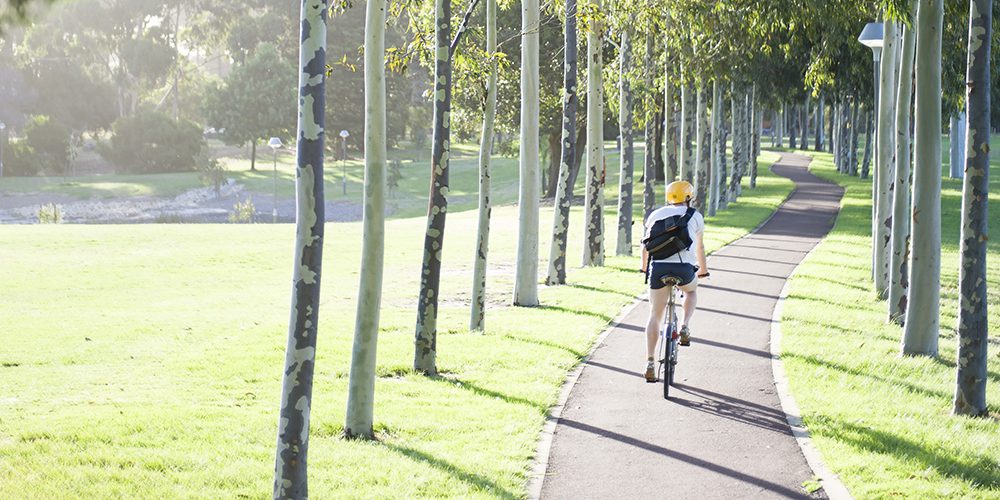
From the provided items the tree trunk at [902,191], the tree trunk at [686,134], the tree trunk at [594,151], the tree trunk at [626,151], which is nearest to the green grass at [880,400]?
the tree trunk at [902,191]

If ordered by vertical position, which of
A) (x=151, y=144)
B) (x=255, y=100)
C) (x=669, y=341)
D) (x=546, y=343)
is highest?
(x=255, y=100)

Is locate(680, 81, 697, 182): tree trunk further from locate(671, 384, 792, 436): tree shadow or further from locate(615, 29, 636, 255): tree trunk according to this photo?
locate(671, 384, 792, 436): tree shadow

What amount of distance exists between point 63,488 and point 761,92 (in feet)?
101

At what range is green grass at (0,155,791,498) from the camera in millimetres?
7934

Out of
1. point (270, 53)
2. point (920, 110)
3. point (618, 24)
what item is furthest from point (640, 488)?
point (270, 53)

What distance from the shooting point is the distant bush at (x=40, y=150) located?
284 feet

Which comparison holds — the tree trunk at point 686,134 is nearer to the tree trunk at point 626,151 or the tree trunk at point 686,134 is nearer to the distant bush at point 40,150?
the tree trunk at point 626,151

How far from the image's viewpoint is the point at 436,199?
38.7 feet

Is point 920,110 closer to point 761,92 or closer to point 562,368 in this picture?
point 562,368

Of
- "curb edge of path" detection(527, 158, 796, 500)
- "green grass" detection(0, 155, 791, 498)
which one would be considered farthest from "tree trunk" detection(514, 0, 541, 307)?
"curb edge of path" detection(527, 158, 796, 500)

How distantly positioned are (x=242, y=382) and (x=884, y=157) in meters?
11.1

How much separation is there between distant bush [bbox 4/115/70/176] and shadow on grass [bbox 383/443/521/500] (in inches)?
3347

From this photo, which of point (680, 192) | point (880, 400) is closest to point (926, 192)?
point (880, 400)

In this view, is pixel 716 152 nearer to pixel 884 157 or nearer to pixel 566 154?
pixel 566 154
